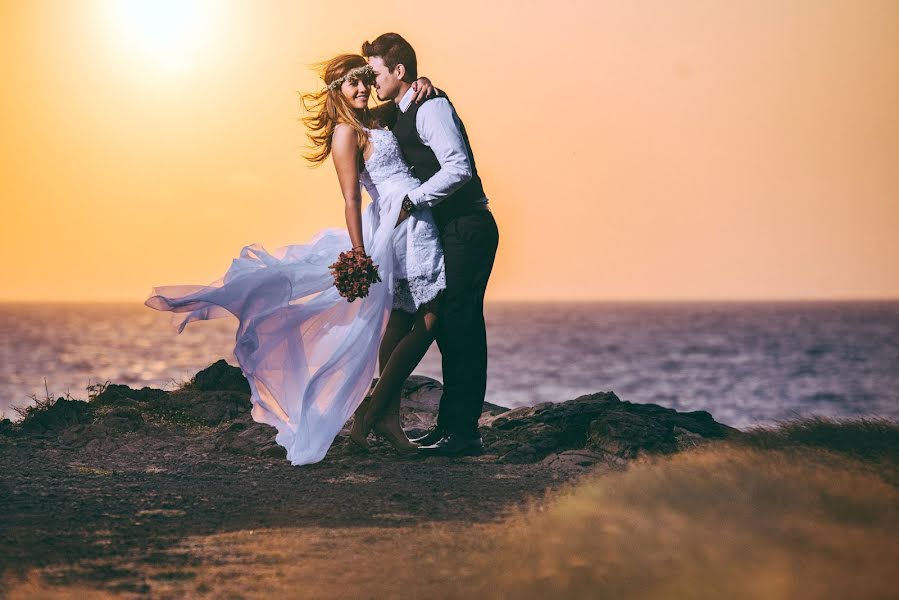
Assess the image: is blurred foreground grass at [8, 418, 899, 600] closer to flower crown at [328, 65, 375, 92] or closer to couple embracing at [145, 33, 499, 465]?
couple embracing at [145, 33, 499, 465]

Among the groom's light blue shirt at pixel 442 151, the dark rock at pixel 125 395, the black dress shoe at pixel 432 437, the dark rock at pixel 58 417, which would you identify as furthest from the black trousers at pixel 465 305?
the dark rock at pixel 58 417

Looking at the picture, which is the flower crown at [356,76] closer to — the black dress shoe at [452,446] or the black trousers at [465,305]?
the black trousers at [465,305]

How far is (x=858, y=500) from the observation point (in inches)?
226

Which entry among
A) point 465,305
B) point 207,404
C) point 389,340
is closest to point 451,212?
point 465,305

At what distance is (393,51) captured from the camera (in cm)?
735

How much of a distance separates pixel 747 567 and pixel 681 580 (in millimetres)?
345

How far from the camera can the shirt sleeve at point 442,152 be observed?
7141 millimetres

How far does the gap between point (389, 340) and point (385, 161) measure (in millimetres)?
1260

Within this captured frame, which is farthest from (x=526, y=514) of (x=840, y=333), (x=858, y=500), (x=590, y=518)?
(x=840, y=333)

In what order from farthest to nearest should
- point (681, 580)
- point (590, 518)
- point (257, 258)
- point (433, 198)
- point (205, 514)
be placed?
1. point (257, 258)
2. point (433, 198)
3. point (205, 514)
4. point (590, 518)
5. point (681, 580)

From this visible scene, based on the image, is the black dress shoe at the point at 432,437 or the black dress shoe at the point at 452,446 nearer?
the black dress shoe at the point at 452,446

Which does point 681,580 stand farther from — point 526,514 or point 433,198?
point 433,198

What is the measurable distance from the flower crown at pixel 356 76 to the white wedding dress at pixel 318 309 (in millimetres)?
360

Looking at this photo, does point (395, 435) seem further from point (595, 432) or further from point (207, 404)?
point (207, 404)
